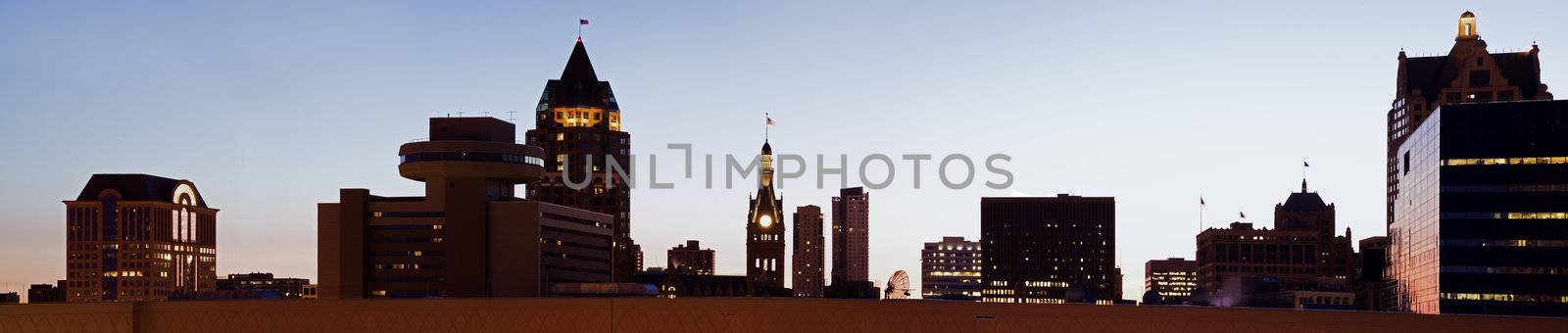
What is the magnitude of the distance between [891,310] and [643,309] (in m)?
23.1

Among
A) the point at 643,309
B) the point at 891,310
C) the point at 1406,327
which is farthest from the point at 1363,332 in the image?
the point at 643,309

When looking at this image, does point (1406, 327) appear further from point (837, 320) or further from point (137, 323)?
point (137, 323)

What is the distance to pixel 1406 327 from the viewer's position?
133 metres

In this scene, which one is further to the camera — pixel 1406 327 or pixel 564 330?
pixel 564 330

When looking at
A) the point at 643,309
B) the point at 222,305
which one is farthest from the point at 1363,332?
the point at 222,305

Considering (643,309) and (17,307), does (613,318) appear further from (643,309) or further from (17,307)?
(17,307)

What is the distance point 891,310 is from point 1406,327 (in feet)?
137

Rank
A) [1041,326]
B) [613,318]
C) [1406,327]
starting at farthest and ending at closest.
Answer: [613,318] → [1041,326] → [1406,327]

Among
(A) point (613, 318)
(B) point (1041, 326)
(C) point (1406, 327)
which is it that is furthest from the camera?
(A) point (613, 318)

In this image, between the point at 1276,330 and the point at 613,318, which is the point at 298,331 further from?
the point at 1276,330

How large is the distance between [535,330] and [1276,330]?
65.1 meters

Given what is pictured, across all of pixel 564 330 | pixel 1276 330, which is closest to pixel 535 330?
pixel 564 330

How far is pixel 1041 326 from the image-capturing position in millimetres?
145750

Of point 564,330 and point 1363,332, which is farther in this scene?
point 564,330
